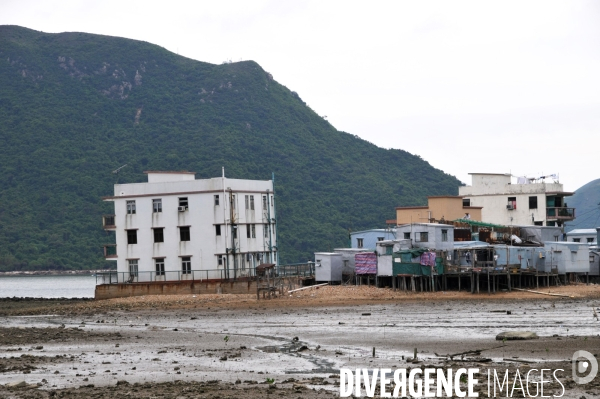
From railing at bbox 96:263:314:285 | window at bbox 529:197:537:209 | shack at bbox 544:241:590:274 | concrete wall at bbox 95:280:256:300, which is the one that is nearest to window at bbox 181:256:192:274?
railing at bbox 96:263:314:285

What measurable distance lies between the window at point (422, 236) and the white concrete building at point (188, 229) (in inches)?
568

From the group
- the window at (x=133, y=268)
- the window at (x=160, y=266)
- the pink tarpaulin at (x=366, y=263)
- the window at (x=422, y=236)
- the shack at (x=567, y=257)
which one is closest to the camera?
the window at (x=422, y=236)

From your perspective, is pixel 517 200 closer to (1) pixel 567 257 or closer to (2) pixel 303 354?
(1) pixel 567 257

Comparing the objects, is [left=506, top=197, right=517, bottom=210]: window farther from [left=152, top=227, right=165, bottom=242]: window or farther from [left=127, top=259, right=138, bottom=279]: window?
[left=127, top=259, right=138, bottom=279]: window

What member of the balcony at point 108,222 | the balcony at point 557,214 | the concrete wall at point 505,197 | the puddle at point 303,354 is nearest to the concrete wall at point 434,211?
the concrete wall at point 505,197

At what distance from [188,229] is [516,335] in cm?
4783

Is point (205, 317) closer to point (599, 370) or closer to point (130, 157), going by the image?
point (599, 370)

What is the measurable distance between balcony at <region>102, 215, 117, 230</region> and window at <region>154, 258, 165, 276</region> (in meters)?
4.95

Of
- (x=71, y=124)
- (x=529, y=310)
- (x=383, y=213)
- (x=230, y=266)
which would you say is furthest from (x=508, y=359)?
(x=71, y=124)

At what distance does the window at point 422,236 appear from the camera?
243 feet

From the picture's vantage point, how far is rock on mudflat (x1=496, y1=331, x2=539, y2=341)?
116 feet

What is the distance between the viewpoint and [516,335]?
3562 cm

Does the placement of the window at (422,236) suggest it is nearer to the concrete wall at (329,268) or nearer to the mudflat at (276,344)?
the concrete wall at (329,268)

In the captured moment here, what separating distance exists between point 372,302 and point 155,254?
22.9 metres
